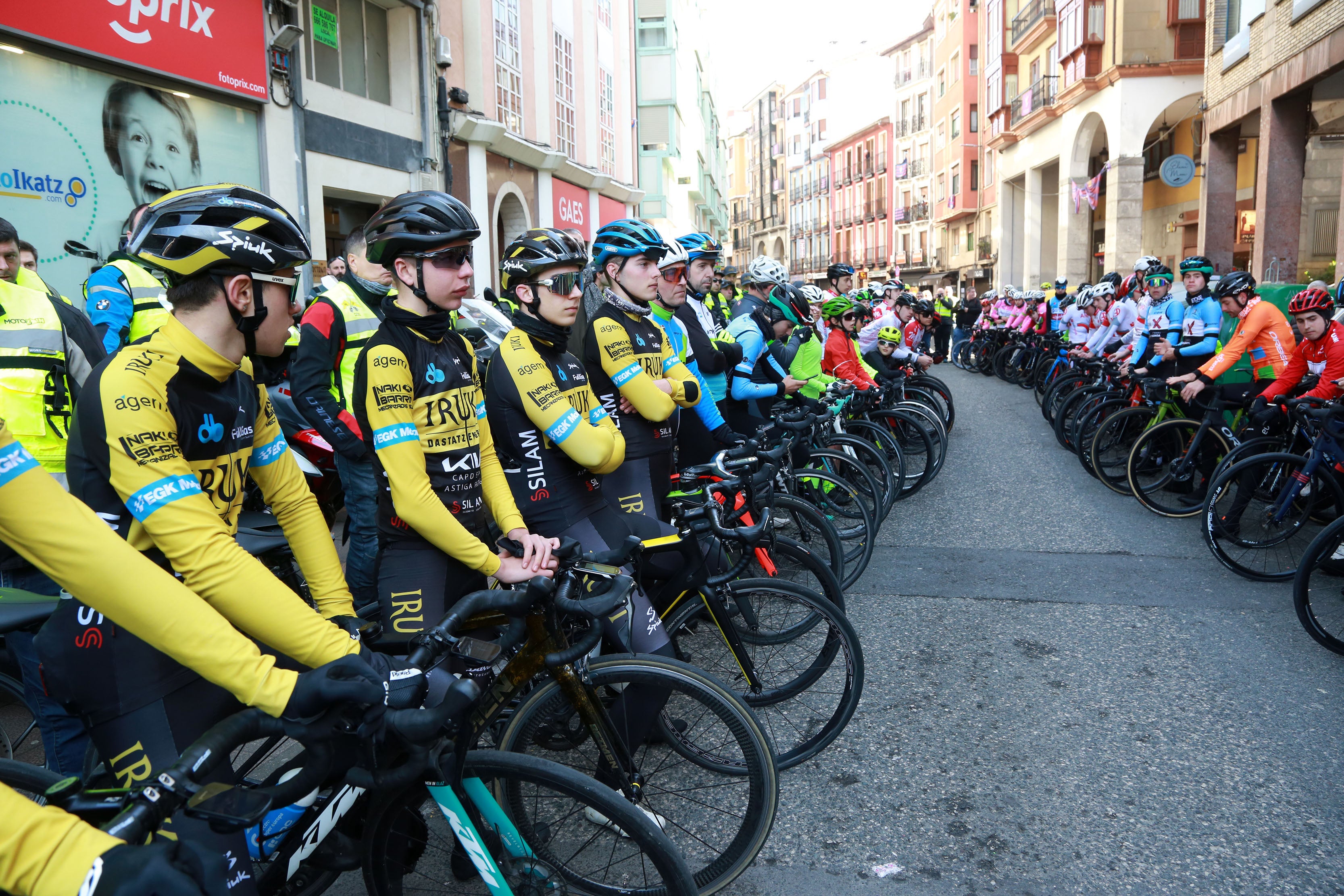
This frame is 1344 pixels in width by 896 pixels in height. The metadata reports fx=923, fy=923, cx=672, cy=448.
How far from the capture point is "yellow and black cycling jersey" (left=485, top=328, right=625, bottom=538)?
3.44m

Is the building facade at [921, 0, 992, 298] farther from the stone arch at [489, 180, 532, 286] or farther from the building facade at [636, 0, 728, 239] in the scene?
the stone arch at [489, 180, 532, 286]

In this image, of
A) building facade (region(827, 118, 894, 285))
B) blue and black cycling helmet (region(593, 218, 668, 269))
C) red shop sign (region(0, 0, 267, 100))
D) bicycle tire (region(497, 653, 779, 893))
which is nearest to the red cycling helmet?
blue and black cycling helmet (region(593, 218, 668, 269))

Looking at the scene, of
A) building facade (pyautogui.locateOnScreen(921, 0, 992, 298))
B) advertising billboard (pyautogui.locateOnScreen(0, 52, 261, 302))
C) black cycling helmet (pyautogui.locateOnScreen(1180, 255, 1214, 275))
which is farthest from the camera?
building facade (pyautogui.locateOnScreen(921, 0, 992, 298))

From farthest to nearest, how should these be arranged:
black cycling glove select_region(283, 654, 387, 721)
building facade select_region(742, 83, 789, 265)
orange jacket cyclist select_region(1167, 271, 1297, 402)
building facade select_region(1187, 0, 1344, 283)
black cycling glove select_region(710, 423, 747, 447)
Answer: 1. building facade select_region(742, 83, 789, 265)
2. building facade select_region(1187, 0, 1344, 283)
3. orange jacket cyclist select_region(1167, 271, 1297, 402)
4. black cycling glove select_region(710, 423, 747, 447)
5. black cycling glove select_region(283, 654, 387, 721)

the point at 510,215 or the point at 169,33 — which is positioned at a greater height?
the point at 169,33

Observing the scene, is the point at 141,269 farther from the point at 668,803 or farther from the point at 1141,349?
the point at 1141,349

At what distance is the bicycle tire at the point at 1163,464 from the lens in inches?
303

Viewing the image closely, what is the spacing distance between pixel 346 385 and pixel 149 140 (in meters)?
5.57

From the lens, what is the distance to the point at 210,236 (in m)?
2.13

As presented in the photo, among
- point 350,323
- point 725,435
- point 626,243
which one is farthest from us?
point 725,435

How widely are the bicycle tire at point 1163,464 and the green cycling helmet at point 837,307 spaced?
2.78m

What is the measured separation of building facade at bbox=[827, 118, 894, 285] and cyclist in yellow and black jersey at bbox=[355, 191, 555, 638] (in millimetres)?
62983

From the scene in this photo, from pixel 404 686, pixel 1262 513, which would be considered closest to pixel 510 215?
pixel 1262 513

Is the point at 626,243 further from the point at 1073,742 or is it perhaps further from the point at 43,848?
the point at 43,848
